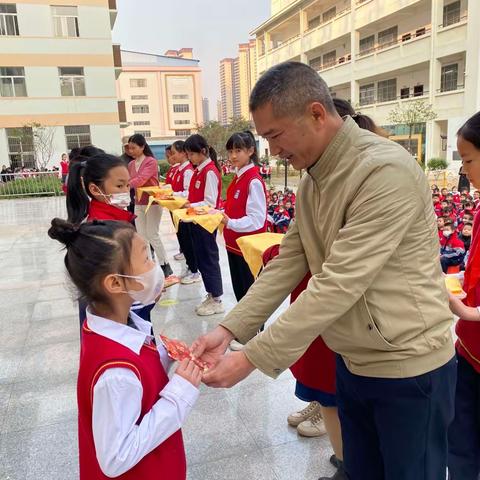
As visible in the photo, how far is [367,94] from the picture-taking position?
84.2 ft

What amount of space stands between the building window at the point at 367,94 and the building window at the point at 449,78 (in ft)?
16.7

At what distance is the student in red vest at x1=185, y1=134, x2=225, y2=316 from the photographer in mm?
4008

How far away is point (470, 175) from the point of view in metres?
1.61

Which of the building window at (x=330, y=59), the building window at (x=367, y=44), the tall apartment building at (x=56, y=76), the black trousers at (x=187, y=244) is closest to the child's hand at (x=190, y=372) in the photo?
the black trousers at (x=187, y=244)

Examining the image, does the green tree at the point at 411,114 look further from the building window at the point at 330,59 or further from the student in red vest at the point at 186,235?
the student in red vest at the point at 186,235

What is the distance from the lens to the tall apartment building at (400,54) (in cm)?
1881

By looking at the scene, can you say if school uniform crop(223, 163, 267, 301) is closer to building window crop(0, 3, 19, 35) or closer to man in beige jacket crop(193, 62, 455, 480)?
man in beige jacket crop(193, 62, 455, 480)

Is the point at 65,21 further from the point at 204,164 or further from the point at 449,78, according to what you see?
the point at 204,164

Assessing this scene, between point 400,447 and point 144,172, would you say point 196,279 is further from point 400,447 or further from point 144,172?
point 400,447

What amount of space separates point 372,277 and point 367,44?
90.2ft

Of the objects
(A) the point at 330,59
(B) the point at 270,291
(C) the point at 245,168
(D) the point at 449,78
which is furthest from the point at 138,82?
(B) the point at 270,291

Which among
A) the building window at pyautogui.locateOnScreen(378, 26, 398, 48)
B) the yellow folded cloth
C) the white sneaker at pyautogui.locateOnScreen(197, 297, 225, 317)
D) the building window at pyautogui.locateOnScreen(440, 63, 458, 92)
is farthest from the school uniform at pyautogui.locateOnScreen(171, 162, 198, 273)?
the building window at pyautogui.locateOnScreen(378, 26, 398, 48)

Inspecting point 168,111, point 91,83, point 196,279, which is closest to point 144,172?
point 196,279

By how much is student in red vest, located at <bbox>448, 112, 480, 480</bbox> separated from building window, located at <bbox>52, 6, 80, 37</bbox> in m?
24.9
